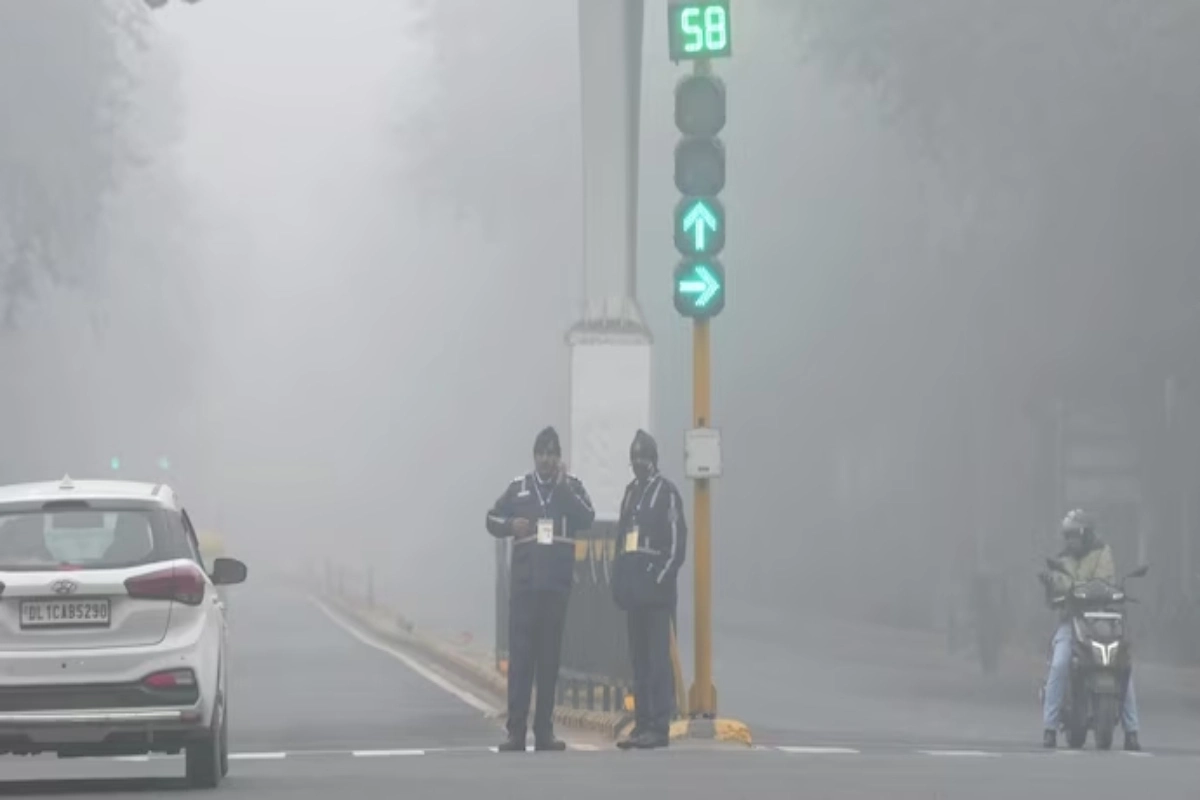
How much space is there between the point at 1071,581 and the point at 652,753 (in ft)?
18.4

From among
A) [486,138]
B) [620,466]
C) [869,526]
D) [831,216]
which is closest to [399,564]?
[486,138]

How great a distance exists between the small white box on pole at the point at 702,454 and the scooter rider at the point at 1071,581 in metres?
4.21

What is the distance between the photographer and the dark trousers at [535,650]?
66.2ft

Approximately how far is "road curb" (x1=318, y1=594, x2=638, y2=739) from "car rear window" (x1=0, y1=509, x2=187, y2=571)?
6.06 metres

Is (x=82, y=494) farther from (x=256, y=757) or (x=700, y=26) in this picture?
(x=700, y=26)

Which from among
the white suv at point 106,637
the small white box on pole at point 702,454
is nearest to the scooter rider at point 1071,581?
the small white box on pole at point 702,454

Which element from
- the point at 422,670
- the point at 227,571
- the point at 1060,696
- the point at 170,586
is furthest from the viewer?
the point at 422,670

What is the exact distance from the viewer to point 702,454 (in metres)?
20.5

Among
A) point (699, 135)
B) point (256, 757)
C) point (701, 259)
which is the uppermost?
point (699, 135)

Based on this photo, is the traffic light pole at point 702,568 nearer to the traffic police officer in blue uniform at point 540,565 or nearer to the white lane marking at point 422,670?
the traffic police officer in blue uniform at point 540,565

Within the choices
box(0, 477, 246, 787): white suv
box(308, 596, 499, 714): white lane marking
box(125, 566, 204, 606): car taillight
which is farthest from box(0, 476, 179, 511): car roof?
box(308, 596, 499, 714): white lane marking

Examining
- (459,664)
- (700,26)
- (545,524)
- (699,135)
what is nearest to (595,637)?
(545,524)

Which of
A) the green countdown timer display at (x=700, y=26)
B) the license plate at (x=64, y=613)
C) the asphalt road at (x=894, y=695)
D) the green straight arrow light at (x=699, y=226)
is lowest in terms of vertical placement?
the asphalt road at (x=894, y=695)

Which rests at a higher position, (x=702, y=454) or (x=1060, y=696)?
(x=702, y=454)
